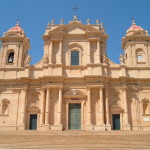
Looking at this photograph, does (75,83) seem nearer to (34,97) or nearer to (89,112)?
(89,112)

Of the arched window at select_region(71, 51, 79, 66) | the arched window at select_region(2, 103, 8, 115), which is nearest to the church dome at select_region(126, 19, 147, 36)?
the arched window at select_region(71, 51, 79, 66)

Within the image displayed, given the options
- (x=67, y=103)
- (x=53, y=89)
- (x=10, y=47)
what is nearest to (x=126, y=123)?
(x=67, y=103)

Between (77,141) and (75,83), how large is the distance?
9150mm

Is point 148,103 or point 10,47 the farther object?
point 10,47

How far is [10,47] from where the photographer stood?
30.2m

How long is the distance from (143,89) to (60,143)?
503 inches

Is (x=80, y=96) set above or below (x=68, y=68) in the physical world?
below

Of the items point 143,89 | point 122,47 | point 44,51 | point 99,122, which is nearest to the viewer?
point 99,122

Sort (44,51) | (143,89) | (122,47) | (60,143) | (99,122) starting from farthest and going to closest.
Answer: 1. (122,47)
2. (44,51)
3. (143,89)
4. (99,122)
5. (60,143)

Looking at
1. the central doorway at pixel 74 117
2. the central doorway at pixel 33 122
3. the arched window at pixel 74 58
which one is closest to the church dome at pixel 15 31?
the arched window at pixel 74 58

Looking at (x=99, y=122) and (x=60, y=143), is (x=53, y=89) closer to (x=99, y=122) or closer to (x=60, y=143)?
(x=99, y=122)

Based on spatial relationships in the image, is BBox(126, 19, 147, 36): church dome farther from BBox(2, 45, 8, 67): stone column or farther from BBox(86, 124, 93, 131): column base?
BBox(2, 45, 8, 67): stone column

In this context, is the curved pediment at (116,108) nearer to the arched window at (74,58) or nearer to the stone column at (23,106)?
the arched window at (74,58)

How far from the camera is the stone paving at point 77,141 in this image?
18164mm
